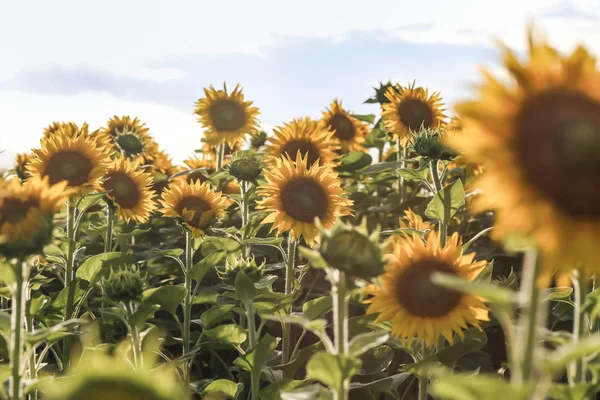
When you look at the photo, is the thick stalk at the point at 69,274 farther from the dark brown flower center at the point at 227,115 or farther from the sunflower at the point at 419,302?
the dark brown flower center at the point at 227,115

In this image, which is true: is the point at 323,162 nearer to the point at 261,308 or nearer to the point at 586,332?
the point at 261,308

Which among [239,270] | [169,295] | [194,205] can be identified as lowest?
[169,295]

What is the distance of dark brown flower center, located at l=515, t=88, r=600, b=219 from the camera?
1.23 meters

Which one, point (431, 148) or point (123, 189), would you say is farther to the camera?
point (123, 189)

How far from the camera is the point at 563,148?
4.14 feet

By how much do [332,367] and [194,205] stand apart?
238 centimetres

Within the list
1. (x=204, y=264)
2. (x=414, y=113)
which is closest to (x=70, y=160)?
(x=204, y=264)

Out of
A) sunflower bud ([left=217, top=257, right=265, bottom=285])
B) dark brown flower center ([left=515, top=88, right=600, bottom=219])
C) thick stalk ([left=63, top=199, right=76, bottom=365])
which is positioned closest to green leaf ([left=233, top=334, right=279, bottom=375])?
sunflower bud ([left=217, top=257, right=265, bottom=285])

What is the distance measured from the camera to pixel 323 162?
4559 mm

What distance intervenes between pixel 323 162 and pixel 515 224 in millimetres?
3404

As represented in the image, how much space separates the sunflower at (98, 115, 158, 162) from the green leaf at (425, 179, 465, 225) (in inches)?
121

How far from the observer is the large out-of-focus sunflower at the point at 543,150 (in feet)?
3.95

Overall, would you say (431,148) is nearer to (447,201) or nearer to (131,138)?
(447,201)

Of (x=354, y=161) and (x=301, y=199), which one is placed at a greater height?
(x=354, y=161)
